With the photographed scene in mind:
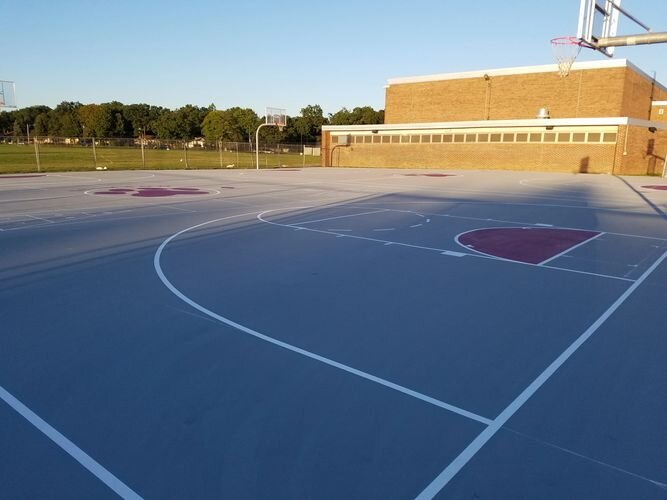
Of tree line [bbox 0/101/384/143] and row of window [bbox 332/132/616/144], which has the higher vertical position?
tree line [bbox 0/101/384/143]

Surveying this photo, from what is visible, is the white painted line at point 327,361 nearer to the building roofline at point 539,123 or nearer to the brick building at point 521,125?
the building roofline at point 539,123

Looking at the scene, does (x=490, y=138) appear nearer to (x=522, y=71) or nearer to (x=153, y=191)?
(x=522, y=71)

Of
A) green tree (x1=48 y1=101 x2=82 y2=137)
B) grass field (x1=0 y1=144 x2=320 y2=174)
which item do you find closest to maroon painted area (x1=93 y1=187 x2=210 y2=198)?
grass field (x1=0 y1=144 x2=320 y2=174)

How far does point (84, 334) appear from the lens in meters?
5.45

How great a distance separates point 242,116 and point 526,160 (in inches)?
3047

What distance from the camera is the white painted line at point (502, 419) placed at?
121 inches

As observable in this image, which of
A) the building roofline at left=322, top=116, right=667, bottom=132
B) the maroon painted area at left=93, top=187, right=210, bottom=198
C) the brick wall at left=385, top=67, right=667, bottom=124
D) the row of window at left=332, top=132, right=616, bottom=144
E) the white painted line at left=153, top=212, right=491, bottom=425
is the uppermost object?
the brick wall at left=385, top=67, right=667, bottom=124

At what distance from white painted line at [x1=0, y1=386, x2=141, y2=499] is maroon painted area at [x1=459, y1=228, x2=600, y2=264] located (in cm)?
808

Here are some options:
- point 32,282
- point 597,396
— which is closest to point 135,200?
point 32,282

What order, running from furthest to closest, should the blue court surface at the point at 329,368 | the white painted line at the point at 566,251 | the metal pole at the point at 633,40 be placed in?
the metal pole at the point at 633,40 < the white painted line at the point at 566,251 < the blue court surface at the point at 329,368

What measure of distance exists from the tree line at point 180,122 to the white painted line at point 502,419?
300 feet

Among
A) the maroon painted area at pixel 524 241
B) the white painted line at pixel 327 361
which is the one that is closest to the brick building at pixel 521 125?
the maroon painted area at pixel 524 241

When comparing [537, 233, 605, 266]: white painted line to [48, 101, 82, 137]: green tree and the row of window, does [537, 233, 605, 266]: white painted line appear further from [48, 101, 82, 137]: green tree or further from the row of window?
[48, 101, 82, 137]: green tree

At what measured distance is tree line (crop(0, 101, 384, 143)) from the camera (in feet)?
332
